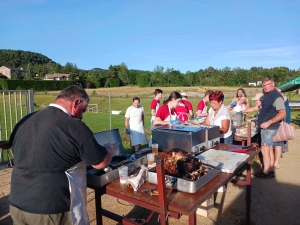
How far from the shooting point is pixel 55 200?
1784 millimetres

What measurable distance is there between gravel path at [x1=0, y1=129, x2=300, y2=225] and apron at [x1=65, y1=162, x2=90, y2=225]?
1.56m

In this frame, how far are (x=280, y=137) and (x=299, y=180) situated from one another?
0.98 m

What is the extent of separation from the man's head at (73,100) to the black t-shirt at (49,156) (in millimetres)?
89

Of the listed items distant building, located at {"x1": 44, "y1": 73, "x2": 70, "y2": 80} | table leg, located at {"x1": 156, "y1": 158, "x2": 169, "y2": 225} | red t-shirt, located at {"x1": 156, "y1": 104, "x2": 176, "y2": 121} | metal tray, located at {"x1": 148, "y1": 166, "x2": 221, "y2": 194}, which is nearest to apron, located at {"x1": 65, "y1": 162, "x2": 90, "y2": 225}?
metal tray, located at {"x1": 148, "y1": 166, "x2": 221, "y2": 194}

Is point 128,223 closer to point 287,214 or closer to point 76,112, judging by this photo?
point 76,112

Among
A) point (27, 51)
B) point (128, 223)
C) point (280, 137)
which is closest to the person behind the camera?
point (128, 223)

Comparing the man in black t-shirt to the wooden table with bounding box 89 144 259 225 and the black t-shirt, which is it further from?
the wooden table with bounding box 89 144 259 225

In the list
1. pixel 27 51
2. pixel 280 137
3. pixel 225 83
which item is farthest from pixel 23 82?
pixel 27 51

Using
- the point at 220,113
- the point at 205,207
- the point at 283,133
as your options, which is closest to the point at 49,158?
the point at 205,207

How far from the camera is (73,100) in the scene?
185 cm

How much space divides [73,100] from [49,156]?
1.50 ft

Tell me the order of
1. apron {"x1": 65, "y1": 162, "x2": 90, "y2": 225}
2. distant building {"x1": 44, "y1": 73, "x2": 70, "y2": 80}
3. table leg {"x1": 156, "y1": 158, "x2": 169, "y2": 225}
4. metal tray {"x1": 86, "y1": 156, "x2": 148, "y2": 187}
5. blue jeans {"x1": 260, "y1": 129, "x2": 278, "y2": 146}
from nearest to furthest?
table leg {"x1": 156, "y1": 158, "x2": 169, "y2": 225}, apron {"x1": 65, "y1": 162, "x2": 90, "y2": 225}, metal tray {"x1": 86, "y1": 156, "x2": 148, "y2": 187}, blue jeans {"x1": 260, "y1": 129, "x2": 278, "y2": 146}, distant building {"x1": 44, "y1": 73, "x2": 70, "y2": 80}

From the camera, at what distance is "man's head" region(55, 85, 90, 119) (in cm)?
184

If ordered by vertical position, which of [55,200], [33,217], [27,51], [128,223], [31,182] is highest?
[27,51]
